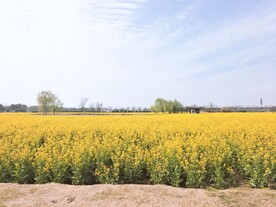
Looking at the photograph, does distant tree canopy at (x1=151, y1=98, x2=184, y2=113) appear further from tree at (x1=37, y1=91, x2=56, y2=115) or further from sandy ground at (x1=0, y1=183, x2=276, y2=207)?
sandy ground at (x1=0, y1=183, x2=276, y2=207)

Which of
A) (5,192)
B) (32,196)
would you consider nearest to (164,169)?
(32,196)

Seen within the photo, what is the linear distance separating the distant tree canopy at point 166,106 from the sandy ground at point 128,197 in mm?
79007

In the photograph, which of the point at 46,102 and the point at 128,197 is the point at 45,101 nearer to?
the point at 46,102

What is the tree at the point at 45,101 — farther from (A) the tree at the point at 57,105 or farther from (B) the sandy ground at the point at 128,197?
(B) the sandy ground at the point at 128,197

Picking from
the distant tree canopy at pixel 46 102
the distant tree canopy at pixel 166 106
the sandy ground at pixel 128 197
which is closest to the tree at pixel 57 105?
Result: the distant tree canopy at pixel 46 102

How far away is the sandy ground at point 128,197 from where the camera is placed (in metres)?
6.61

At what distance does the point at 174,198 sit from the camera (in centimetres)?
684

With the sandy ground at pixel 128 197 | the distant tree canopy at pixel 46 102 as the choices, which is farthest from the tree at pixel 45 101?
the sandy ground at pixel 128 197

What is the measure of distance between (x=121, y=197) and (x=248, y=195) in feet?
10.0

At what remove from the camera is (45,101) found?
87.6m

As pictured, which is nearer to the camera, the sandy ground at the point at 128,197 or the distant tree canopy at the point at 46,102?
the sandy ground at the point at 128,197

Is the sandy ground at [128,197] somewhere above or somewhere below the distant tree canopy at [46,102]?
below

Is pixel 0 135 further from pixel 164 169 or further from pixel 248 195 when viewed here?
pixel 248 195

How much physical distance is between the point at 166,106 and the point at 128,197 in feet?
281
